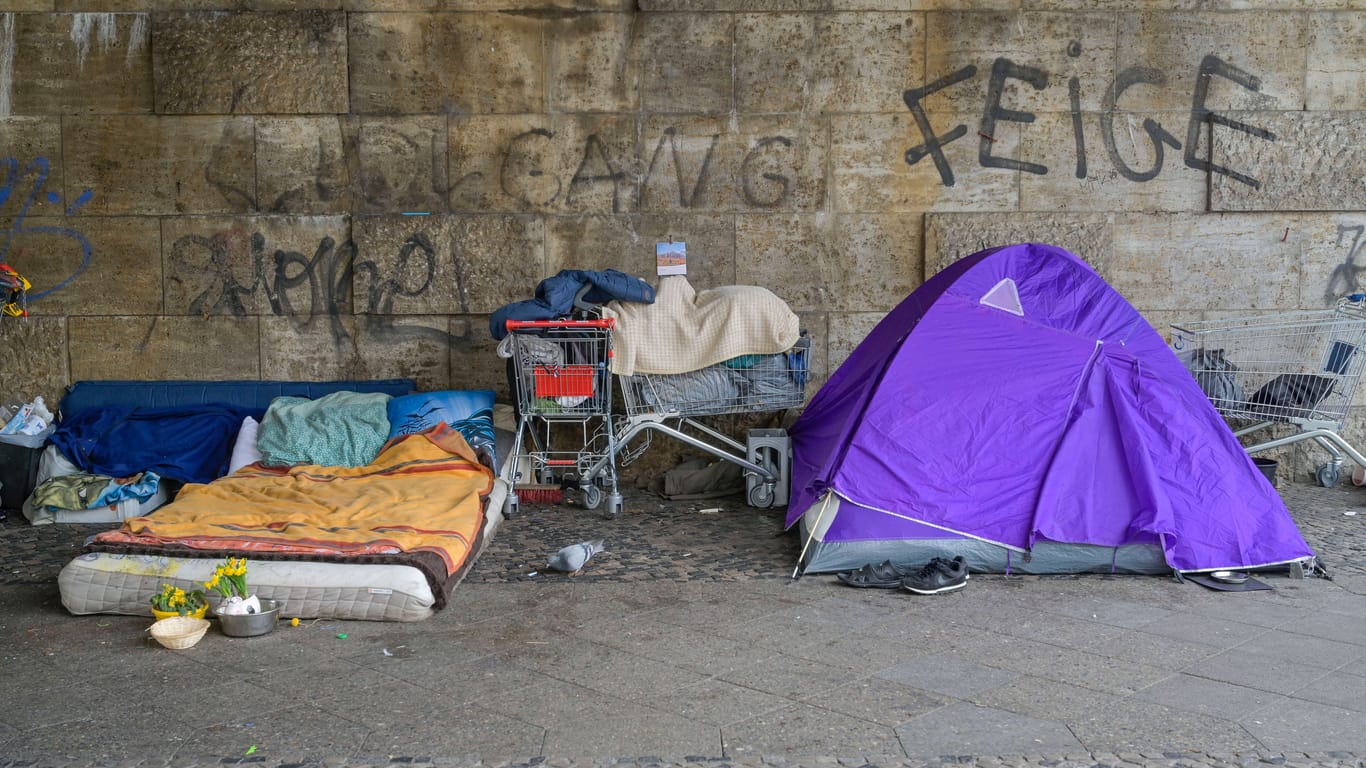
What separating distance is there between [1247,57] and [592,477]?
5425 millimetres

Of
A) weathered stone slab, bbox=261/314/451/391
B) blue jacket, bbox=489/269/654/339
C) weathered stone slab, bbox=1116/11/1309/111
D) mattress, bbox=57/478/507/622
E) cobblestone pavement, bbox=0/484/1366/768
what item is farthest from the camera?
weathered stone slab, bbox=261/314/451/391

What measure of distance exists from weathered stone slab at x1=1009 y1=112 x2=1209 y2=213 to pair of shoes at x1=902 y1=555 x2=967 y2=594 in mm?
3529

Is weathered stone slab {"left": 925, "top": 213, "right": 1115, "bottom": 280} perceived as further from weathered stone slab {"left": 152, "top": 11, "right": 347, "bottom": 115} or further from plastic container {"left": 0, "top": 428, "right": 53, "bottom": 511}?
plastic container {"left": 0, "top": 428, "right": 53, "bottom": 511}

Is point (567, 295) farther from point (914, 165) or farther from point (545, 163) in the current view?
point (914, 165)

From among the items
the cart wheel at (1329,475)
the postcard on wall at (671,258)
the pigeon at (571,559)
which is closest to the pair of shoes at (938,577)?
the pigeon at (571,559)

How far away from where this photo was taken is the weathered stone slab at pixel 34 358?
784 cm

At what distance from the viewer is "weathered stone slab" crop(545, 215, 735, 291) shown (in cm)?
772

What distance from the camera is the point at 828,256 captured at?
7.72 meters

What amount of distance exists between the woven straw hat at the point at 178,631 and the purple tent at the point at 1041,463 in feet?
9.08

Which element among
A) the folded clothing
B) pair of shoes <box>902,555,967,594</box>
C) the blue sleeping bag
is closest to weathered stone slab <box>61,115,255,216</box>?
the blue sleeping bag

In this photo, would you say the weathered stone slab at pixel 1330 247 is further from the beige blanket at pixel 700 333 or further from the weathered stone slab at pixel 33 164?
the weathered stone slab at pixel 33 164

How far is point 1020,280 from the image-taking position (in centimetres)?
590

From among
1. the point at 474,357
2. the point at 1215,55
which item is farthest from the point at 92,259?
the point at 1215,55

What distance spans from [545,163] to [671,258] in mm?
1123
